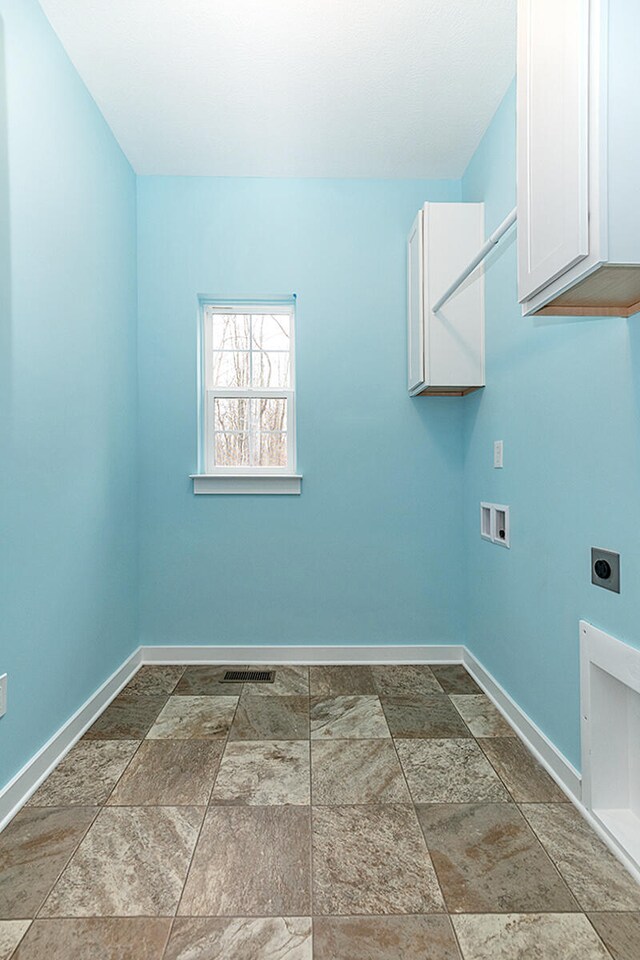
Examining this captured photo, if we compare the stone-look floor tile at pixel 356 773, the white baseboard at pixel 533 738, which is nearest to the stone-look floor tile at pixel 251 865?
the stone-look floor tile at pixel 356 773

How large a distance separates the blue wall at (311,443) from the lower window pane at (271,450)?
0.47ft

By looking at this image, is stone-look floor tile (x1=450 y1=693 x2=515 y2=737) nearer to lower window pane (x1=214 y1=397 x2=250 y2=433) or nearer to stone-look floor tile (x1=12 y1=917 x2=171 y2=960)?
stone-look floor tile (x1=12 y1=917 x2=171 y2=960)

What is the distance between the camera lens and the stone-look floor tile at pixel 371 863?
50.6 inches

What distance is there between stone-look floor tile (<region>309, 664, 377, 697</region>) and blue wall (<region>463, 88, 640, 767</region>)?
0.58 meters

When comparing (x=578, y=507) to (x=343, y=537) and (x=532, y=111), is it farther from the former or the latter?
(x=343, y=537)

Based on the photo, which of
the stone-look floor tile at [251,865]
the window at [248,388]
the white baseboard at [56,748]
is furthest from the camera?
the window at [248,388]

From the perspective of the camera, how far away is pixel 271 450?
3033 millimetres

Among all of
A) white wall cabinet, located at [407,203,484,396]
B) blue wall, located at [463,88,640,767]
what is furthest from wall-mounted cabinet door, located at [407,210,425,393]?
blue wall, located at [463,88,640,767]

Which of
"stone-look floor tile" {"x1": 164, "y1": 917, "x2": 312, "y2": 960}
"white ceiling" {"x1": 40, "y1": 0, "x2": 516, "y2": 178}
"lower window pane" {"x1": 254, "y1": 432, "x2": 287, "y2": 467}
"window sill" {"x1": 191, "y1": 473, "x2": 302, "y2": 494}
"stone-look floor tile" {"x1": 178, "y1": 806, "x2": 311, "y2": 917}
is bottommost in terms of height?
"stone-look floor tile" {"x1": 164, "y1": 917, "x2": 312, "y2": 960}

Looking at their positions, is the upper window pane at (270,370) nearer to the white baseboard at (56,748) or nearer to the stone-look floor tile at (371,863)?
the white baseboard at (56,748)

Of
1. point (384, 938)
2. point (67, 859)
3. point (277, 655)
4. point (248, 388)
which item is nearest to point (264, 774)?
point (67, 859)

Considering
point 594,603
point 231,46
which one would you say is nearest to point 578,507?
point 594,603

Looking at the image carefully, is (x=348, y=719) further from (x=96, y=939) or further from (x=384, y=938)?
(x=96, y=939)

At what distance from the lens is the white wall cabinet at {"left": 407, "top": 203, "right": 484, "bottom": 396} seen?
2572mm
